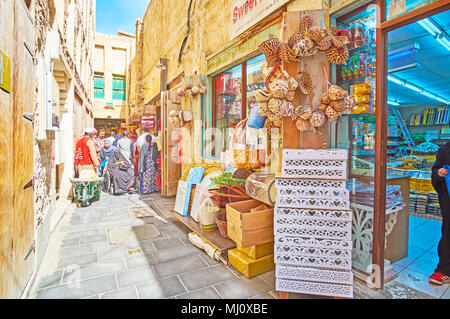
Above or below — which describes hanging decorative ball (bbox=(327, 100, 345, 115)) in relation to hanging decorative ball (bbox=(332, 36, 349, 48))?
below

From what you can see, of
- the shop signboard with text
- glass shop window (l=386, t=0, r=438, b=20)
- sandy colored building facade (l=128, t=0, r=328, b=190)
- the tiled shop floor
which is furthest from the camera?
sandy colored building facade (l=128, t=0, r=328, b=190)

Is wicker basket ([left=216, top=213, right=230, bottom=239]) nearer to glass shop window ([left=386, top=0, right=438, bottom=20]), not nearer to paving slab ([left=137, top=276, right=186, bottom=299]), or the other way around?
paving slab ([left=137, top=276, right=186, bottom=299])

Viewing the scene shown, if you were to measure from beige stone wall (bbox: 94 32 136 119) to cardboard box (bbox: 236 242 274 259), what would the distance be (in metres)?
19.2

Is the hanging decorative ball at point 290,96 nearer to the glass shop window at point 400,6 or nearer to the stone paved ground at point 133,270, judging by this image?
the glass shop window at point 400,6

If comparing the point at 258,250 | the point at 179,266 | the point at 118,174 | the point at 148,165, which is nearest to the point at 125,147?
the point at 118,174

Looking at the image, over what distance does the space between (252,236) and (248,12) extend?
334 centimetres

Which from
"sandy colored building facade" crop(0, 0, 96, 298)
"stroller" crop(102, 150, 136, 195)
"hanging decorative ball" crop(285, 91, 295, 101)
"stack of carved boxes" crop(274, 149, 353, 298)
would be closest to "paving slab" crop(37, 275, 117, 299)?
"sandy colored building facade" crop(0, 0, 96, 298)

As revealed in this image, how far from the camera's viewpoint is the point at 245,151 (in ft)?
9.32

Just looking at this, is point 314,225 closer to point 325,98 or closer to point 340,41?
point 325,98

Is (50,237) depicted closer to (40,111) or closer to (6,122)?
(40,111)

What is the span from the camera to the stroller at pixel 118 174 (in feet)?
21.5

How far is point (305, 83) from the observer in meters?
2.20

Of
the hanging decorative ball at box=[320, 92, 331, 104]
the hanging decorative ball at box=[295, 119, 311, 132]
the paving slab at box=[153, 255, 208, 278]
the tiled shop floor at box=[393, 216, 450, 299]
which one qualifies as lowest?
the paving slab at box=[153, 255, 208, 278]

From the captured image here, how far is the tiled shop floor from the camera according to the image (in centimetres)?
228
